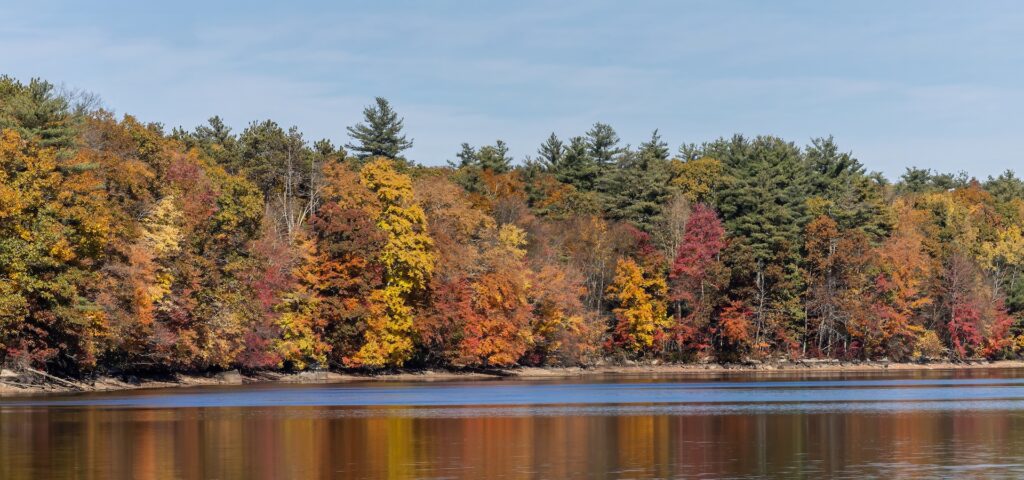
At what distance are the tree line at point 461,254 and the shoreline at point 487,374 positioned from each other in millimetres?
1032

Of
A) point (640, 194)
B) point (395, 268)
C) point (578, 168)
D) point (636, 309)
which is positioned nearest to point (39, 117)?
point (395, 268)

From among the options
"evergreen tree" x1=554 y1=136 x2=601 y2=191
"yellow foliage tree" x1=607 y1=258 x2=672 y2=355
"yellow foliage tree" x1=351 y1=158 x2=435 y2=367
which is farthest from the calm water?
"evergreen tree" x1=554 y1=136 x2=601 y2=191

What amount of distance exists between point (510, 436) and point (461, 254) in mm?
62332

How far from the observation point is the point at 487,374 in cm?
10969

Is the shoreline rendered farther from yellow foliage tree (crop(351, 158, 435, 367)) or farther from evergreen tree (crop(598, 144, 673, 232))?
evergreen tree (crop(598, 144, 673, 232))

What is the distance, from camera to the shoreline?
248ft

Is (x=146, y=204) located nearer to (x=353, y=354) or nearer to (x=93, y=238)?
(x=93, y=238)

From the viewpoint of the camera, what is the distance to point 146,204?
81.7 metres

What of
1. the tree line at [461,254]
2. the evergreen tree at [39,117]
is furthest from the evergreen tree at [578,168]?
the evergreen tree at [39,117]

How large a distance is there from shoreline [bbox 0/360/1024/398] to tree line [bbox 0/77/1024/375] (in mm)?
1032

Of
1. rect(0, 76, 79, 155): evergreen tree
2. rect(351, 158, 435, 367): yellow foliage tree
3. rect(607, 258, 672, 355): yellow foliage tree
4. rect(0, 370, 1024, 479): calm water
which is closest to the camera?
rect(0, 370, 1024, 479): calm water

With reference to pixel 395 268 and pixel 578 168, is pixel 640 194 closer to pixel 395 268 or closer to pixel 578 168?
pixel 578 168

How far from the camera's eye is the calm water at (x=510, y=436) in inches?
1315

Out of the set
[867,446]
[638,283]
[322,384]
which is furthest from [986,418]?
[638,283]
